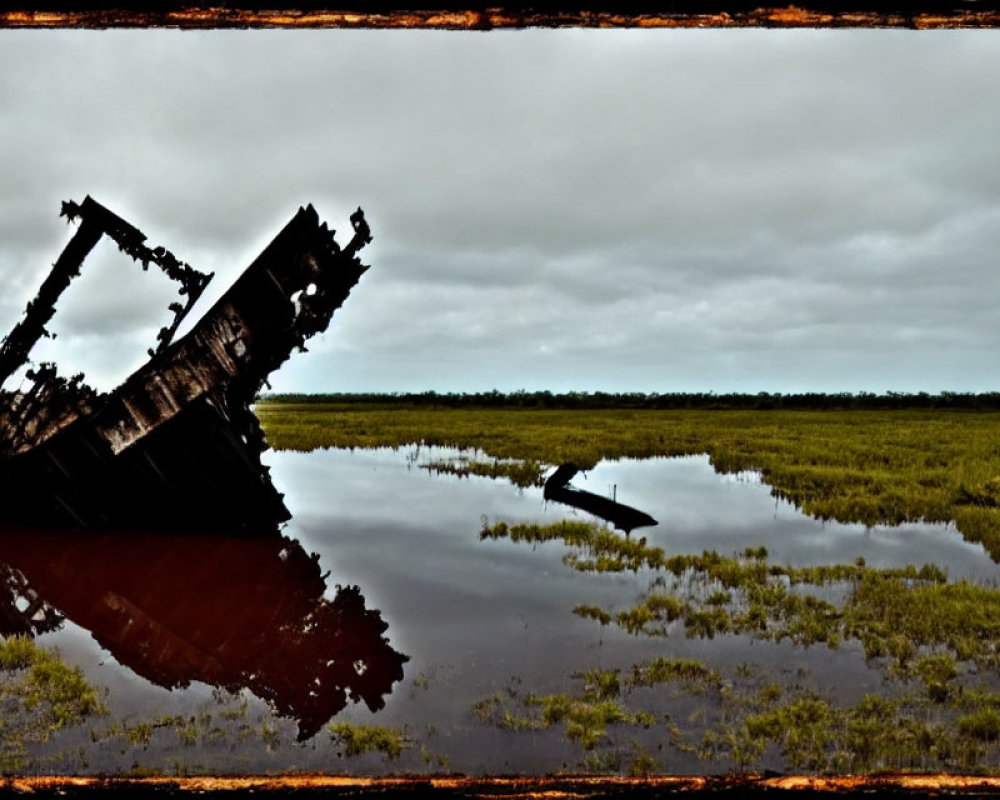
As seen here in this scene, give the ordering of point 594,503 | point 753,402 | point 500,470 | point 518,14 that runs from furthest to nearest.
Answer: point 753,402
point 500,470
point 594,503
point 518,14

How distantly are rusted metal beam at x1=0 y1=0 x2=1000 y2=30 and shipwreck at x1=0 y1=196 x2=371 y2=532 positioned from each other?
9139mm

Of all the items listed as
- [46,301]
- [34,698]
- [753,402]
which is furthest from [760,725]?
[753,402]

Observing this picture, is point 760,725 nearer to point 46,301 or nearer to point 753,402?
point 46,301

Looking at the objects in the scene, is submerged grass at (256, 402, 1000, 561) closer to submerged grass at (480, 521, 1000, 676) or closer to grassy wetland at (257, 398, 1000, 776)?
grassy wetland at (257, 398, 1000, 776)

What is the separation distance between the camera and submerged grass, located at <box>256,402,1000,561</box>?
16328mm

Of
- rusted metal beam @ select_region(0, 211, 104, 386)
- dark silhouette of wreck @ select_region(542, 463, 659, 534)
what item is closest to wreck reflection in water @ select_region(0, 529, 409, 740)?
rusted metal beam @ select_region(0, 211, 104, 386)

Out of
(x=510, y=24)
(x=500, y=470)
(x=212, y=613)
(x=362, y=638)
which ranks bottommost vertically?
(x=362, y=638)

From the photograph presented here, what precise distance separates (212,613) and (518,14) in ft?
26.7

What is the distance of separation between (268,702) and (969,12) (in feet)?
19.8

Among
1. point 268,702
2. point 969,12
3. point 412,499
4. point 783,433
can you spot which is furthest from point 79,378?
point 783,433

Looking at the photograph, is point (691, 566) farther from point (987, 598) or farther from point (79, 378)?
point (79, 378)

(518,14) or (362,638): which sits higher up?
(518,14)

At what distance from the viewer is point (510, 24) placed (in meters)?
1.44

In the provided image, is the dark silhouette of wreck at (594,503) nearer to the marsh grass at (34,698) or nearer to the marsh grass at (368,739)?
the marsh grass at (368,739)
